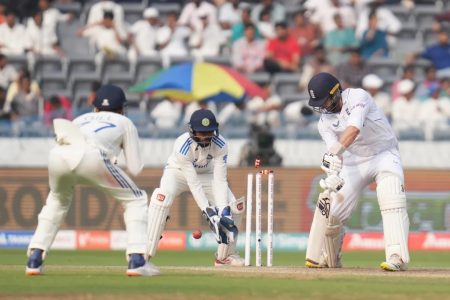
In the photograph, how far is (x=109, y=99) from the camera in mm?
11852

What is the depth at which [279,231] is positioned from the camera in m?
21.2

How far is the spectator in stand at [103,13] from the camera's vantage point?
2427cm

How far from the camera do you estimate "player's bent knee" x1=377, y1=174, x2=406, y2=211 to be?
43.4ft

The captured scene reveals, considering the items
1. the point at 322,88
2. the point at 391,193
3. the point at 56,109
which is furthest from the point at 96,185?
the point at 56,109

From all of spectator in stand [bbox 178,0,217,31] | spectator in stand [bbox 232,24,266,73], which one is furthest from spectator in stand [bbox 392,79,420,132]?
spectator in stand [bbox 178,0,217,31]

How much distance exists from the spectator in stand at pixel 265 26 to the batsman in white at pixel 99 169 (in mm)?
12679

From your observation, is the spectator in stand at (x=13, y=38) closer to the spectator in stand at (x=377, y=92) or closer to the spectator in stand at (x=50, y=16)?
the spectator in stand at (x=50, y=16)

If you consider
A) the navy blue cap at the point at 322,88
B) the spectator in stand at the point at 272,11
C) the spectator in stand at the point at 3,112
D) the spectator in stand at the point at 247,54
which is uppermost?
the spectator in stand at the point at 272,11

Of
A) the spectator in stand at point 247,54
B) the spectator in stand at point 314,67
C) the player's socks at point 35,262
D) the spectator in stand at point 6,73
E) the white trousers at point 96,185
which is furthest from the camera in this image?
the spectator in stand at point 247,54

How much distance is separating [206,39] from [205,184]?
10.0m

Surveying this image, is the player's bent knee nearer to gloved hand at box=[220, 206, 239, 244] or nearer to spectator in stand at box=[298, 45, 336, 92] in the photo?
gloved hand at box=[220, 206, 239, 244]

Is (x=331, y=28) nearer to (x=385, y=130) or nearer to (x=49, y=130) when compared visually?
(x=49, y=130)

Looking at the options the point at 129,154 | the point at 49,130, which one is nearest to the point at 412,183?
the point at 49,130

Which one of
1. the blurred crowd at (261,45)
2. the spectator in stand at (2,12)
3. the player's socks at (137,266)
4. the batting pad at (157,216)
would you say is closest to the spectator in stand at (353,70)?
the blurred crowd at (261,45)
